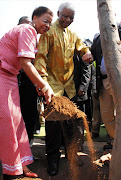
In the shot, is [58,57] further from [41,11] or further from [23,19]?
[23,19]

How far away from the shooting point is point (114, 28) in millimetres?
2359

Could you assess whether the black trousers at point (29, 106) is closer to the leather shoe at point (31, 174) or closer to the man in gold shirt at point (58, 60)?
the man in gold shirt at point (58, 60)

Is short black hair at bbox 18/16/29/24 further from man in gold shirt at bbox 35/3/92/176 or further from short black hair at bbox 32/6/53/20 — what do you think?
short black hair at bbox 32/6/53/20

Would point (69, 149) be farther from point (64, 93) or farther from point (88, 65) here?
point (88, 65)

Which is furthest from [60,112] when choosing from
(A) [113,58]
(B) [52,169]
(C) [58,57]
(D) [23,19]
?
(D) [23,19]

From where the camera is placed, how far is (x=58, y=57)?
3.25 metres

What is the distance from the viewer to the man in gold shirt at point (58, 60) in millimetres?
3125

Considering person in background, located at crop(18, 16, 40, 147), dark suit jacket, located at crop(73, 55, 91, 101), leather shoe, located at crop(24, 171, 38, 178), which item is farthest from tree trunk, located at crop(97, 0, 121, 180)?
person in background, located at crop(18, 16, 40, 147)

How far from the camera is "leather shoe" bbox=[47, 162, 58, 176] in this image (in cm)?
293

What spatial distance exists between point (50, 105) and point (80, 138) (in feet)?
4.48

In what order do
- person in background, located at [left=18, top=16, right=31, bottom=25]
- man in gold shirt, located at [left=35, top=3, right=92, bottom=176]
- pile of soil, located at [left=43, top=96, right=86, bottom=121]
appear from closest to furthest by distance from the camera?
pile of soil, located at [left=43, top=96, right=86, bottom=121], man in gold shirt, located at [left=35, top=3, right=92, bottom=176], person in background, located at [left=18, top=16, right=31, bottom=25]

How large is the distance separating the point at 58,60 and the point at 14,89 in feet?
2.78

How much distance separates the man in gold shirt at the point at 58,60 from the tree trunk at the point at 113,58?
2.86 ft

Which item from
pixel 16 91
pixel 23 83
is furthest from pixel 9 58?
pixel 23 83
